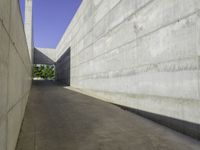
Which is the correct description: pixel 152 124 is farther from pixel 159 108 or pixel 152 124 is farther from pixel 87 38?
pixel 87 38

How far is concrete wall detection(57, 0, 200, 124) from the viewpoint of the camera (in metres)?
3.99

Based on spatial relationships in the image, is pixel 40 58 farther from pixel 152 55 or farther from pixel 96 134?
pixel 96 134

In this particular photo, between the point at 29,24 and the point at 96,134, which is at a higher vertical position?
the point at 29,24

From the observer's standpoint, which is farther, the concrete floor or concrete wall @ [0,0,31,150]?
the concrete floor

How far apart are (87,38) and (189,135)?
9.33 metres

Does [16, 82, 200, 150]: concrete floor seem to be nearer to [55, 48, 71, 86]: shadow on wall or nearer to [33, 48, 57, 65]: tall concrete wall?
[55, 48, 71, 86]: shadow on wall

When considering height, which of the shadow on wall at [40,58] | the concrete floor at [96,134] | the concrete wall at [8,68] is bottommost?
the concrete floor at [96,134]

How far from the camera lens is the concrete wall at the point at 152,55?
3.99m

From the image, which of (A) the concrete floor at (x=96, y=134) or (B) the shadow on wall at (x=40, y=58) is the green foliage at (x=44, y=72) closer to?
(B) the shadow on wall at (x=40, y=58)

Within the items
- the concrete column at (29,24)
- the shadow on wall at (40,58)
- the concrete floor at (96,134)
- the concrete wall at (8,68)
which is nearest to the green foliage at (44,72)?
the shadow on wall at (40,58)

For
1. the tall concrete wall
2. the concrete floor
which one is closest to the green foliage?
the tall concrete wall

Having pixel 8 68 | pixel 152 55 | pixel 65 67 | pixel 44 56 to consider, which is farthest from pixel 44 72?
pixel 8 68

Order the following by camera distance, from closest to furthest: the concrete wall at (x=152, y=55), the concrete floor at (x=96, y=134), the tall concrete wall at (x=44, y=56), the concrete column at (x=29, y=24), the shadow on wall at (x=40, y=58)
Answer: the concrete floor at (x=96, y=134)
the concrete wall at (x=152, y=55)
the concrete column at (x=29, y=24)
the shadow on wall at (x=40, y=58)
the tall concrete wall at (x=44, y=56)

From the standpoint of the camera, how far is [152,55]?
17.2ft
